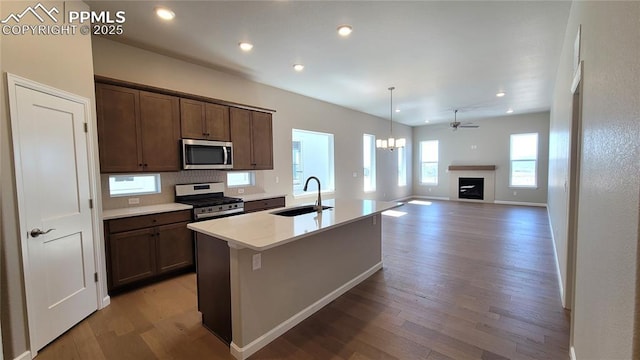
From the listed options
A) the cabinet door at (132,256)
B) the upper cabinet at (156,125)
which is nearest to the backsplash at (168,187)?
the upper cabinet at (156,125)

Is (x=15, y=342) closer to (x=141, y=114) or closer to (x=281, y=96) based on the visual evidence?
(x=141, y=114)

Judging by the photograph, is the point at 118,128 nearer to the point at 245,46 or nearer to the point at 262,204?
the point at 245,46

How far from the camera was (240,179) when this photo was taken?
483 cm

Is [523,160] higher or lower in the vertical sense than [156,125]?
lower

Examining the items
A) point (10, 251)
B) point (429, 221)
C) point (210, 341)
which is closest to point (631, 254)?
point (210, 341)

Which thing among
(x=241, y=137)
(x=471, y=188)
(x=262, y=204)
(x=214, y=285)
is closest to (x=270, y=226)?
(x=214, y=285)

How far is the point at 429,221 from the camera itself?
648 centimetres

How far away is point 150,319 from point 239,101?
3.40 metres

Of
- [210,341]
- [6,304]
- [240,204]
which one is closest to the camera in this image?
[6,304]

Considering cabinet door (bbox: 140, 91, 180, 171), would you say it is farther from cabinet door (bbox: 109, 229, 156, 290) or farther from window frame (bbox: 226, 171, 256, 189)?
window frame (bbox: 226, 171, 256, 189)

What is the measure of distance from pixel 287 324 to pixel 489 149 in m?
9.54

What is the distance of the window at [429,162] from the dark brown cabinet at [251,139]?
7730mm

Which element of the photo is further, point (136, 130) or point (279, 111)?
point (279, 111)

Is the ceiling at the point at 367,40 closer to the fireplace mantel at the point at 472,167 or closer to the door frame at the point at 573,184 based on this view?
the door frame at the point at 573,184
